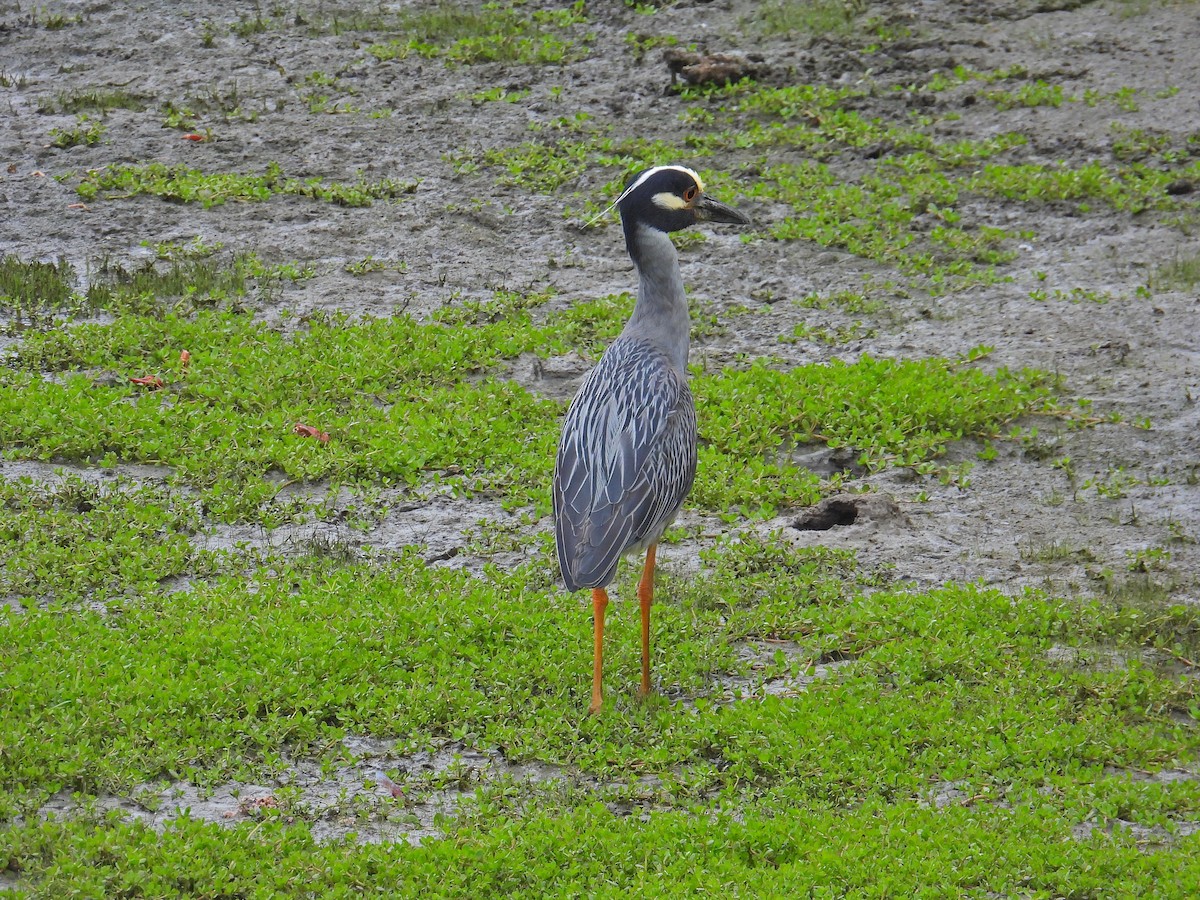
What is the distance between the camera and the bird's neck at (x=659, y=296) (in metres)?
7.19

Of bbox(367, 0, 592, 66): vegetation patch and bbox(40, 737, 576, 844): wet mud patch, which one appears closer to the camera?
bbox(40, 737, 576, 844): wet mud patch

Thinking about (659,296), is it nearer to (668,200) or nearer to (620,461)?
(668,200)

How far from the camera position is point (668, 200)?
7227mm

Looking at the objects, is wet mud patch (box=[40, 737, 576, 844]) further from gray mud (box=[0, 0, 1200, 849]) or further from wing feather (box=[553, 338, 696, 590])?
wing feather (box=[553, 338, 696, 590])

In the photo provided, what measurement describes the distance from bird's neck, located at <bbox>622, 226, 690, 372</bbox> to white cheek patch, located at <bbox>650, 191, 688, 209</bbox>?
14 cm

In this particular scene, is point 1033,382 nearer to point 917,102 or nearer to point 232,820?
point 917,102

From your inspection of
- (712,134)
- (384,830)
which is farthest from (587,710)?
(712,134)

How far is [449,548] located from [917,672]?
2.73m

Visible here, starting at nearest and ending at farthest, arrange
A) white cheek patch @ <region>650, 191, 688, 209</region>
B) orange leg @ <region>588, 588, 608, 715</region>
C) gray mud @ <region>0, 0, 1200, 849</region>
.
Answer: orange leg @ <region>588, 588, 608, 715</region> → white cheek patch @ <region>650, 191, 688, 209</region> → gray mud @ <region>0, 0, 1200, 849</region>

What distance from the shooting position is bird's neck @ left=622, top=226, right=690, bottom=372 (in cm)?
719

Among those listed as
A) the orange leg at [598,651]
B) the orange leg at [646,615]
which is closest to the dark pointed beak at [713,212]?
the orange leg at [646,615]

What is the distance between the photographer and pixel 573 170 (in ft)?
40.9

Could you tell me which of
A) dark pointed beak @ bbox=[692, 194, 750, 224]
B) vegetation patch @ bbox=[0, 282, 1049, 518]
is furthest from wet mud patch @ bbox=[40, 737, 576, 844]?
dark pointed beak @ bbox=[692, 194, 750, 224]

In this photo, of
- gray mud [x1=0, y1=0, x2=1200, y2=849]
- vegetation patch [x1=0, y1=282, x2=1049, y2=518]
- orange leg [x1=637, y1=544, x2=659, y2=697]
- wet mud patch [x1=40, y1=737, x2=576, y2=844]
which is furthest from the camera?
vegetation patch [x1=0, y1=282, x2=1049, y2=518]
